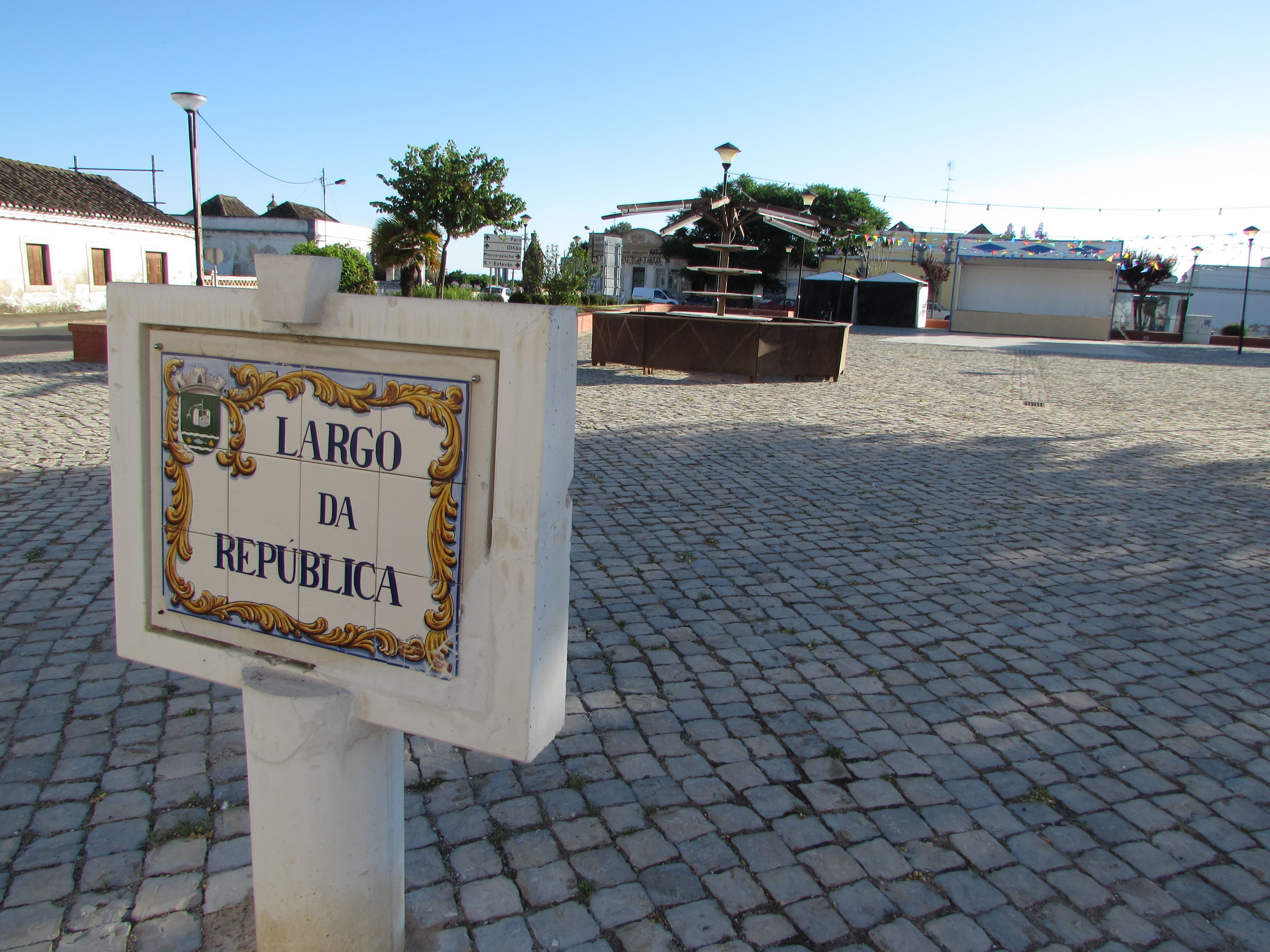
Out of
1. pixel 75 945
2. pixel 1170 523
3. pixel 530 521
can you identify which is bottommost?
pixel 75 945

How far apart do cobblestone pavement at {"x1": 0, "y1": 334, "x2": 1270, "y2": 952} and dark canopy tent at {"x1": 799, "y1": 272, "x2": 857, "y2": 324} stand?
104 ft

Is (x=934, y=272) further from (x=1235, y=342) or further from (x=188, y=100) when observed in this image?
(x=188, y=100)

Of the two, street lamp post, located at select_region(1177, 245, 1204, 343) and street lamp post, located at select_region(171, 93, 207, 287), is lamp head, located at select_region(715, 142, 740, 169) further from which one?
street lamp post, located at select_region(1177, 245, 1204, 343)

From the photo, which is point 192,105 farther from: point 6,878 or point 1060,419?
point 6,878

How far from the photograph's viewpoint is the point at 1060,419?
39.5ft

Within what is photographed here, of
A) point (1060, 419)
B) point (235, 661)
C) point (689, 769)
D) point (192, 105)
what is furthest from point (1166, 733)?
point (192, 105)

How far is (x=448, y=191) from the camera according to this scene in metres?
29.8

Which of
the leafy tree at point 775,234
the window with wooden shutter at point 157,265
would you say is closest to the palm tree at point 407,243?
the window with wooden shutter at point 157,265

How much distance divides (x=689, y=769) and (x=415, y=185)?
2992 centimetres

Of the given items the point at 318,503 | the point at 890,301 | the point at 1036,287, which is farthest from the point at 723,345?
the point at 1036,287

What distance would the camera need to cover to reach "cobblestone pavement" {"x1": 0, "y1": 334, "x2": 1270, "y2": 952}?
8.15 feet

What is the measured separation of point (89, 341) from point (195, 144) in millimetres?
5496

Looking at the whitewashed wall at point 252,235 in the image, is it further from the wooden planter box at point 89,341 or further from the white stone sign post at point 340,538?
the white stone sign post at point 340,538

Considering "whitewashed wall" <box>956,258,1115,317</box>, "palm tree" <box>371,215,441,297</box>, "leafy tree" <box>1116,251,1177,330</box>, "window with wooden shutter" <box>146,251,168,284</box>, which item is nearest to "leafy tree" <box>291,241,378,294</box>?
"palm tree" <box>371,215,441,297</box>
